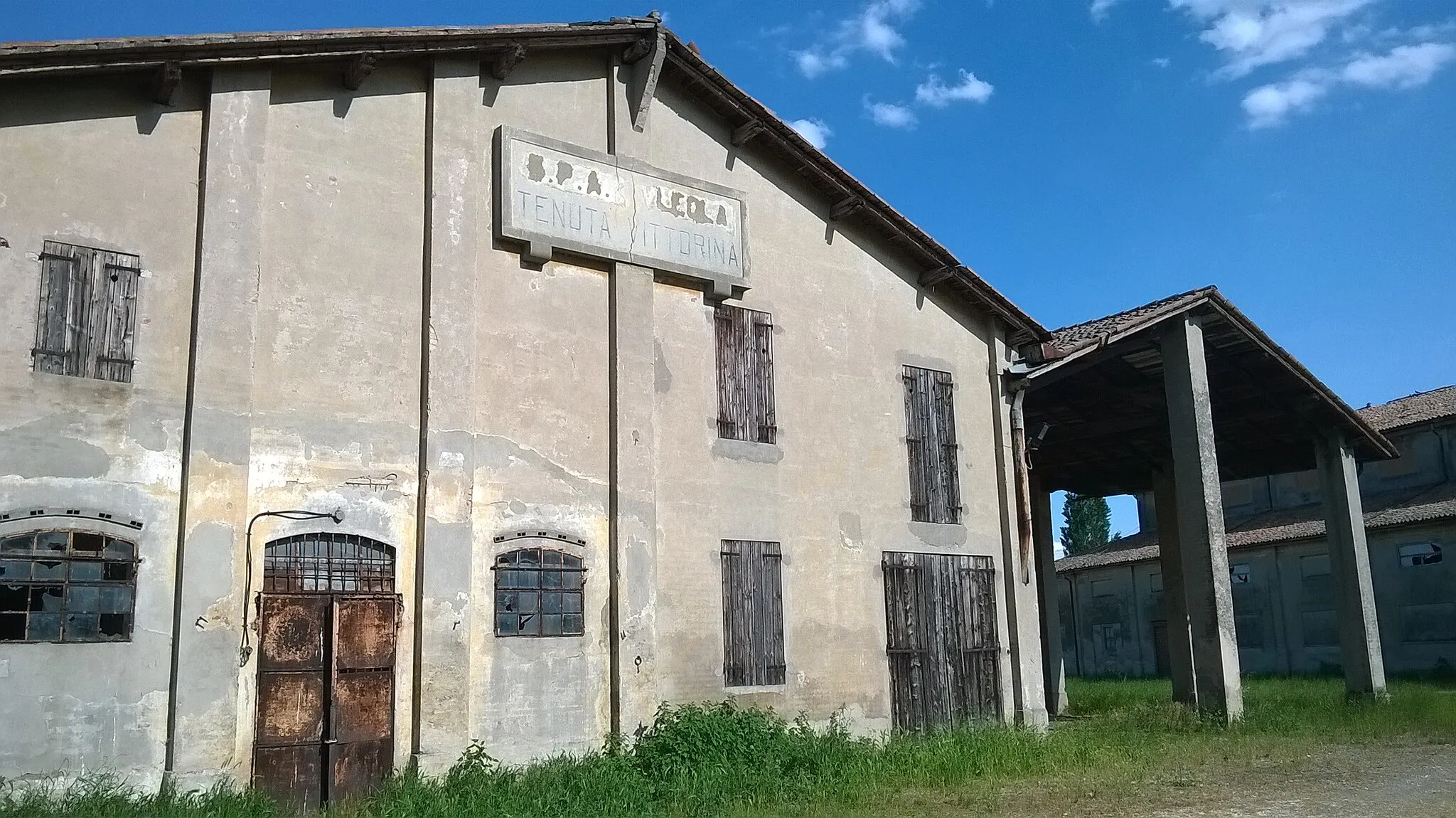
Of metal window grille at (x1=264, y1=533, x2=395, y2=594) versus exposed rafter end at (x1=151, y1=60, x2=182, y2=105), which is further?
metal window grille at (x1=264, y1=533, x2=395, y2=594)

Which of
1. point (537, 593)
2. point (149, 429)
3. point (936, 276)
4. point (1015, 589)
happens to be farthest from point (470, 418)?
point (1015, 589)

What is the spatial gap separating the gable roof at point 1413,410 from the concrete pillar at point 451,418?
965 inches

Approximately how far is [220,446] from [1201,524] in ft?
42.3

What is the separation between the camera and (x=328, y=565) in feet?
33.1

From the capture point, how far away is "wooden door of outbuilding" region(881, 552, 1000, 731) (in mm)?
13562

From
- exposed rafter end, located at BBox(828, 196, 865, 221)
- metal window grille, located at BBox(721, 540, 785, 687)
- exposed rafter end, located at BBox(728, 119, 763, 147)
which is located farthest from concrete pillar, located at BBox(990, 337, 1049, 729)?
exposed rafter end, located at BBox(728, 119, 763, 147)

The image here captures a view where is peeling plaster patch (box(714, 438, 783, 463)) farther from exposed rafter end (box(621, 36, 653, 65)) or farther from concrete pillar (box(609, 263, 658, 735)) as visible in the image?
exposed rafter end (box(621, 36, 653, 65))

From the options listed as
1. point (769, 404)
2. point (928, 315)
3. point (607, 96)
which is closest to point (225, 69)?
point (607, 96)

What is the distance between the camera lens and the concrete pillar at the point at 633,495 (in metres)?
11.4

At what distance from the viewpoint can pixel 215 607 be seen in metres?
9.38

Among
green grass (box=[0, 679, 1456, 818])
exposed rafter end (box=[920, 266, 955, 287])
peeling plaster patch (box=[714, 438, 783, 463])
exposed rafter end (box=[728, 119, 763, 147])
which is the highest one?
exposed rafter end (box=[728, 119, 763, 147])

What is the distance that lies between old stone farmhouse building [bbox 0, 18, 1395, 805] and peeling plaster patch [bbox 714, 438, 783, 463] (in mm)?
41

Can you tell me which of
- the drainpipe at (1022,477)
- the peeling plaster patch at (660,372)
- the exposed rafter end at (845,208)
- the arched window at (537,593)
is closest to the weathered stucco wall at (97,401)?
the arched window at (537,593)

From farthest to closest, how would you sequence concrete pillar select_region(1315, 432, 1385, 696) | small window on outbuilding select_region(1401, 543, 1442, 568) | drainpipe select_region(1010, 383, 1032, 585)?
1. small window on outbuilding select_region(1401, 543, 1442, 568)
2. concrete pillar select_region(1315, 432, 1385, 696)
3. drainpipe select_region(1010, 383, 1032, 585)
